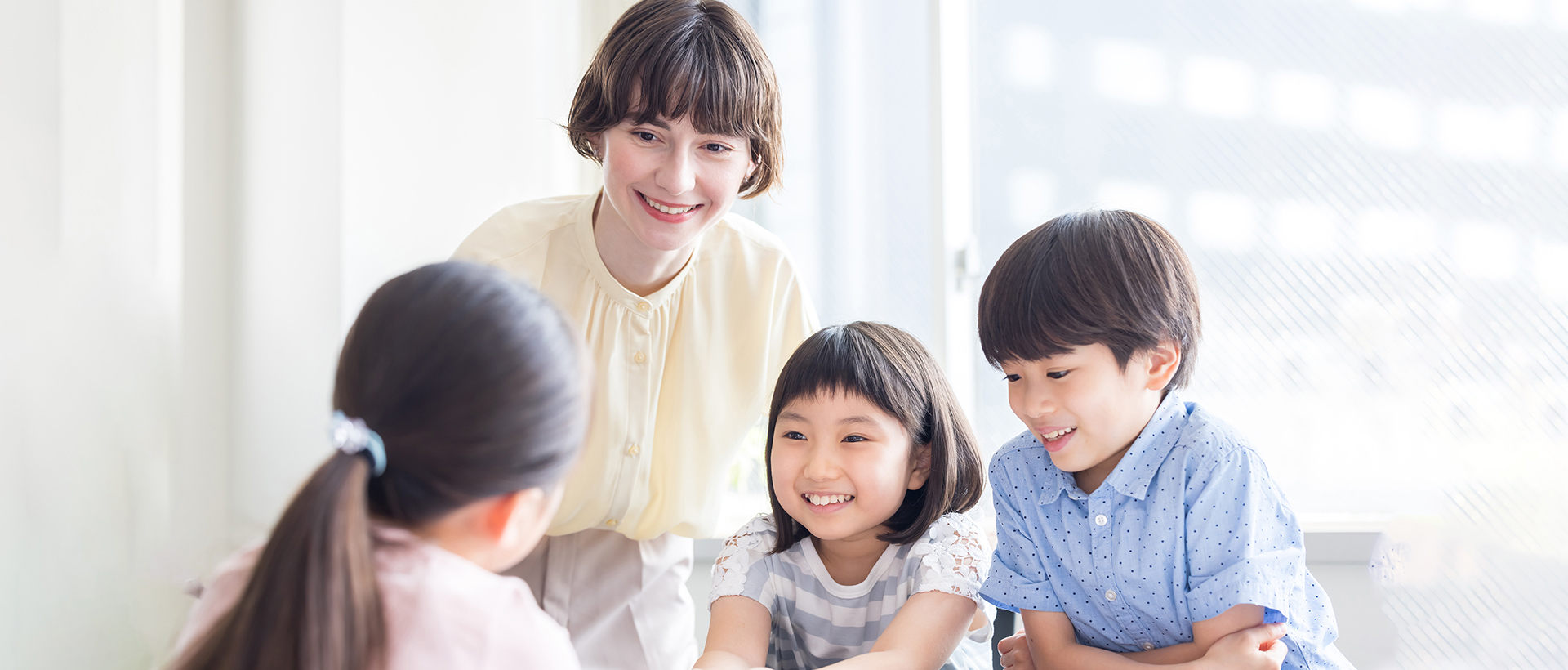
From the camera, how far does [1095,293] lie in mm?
1113

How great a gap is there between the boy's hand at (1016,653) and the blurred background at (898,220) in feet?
2.91

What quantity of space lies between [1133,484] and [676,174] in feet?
2.28

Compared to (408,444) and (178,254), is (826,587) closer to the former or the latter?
(408,444)

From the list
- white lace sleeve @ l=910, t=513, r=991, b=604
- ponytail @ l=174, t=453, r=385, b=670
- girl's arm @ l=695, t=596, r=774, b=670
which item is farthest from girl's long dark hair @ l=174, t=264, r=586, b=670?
white lace sleeve @ l=910, t=513, r=991, b=604

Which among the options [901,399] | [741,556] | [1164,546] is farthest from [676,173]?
[1164,546]

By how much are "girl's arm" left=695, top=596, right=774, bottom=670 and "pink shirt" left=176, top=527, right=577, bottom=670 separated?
441 millimetres

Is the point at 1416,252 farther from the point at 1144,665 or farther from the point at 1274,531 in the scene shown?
the point at 1144,665

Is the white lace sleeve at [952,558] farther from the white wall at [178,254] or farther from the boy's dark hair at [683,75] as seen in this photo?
the white wall at [178,254]

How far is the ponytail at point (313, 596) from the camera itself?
650 mm

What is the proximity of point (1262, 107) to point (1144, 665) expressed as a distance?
1350 mm

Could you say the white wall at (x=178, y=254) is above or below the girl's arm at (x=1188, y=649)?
above

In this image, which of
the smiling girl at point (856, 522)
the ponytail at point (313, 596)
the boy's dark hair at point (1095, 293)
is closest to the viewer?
the ponytail at point (313, 596)

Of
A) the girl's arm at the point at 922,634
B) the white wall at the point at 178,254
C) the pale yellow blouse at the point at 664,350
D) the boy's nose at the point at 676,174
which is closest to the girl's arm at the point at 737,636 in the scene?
the girl's arm at the point at 922,634

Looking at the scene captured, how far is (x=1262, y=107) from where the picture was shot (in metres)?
1.98
